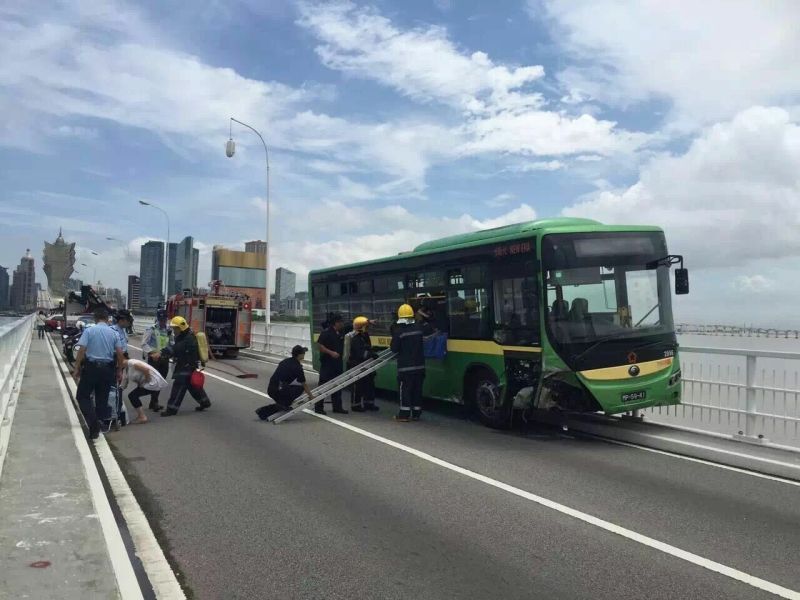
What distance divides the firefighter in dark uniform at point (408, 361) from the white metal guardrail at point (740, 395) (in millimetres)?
3764

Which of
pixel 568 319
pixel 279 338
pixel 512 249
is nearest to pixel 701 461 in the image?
pixel 568 319

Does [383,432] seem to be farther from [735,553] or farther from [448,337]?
[735,553]

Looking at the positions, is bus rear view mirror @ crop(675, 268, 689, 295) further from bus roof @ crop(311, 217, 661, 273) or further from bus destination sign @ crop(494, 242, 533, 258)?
bus destination sign @ crop(494, 242, 533, 258)

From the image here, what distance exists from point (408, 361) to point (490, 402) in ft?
5.06

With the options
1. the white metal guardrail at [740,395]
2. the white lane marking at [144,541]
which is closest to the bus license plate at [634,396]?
the white metal guardrail at [740,395]

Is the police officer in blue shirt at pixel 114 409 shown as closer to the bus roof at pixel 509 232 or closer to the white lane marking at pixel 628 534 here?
the white lane marking at pixel 628 534

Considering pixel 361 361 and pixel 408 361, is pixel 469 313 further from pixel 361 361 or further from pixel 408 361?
pixel 361 361

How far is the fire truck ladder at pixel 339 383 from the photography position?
436 inches

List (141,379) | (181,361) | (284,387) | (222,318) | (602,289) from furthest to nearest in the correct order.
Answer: (222,318), (181,361), (284,387), (141,379), (602,289)

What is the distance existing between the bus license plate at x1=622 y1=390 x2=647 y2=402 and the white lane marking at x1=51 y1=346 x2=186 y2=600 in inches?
246

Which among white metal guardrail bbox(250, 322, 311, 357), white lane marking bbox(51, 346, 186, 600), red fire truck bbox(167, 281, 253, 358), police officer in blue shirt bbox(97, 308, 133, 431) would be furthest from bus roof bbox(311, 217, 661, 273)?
red fire truck bbox(167, 281, 253, 358)

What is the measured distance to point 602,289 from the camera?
31.0ft

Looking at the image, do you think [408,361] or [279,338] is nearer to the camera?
[408,361]

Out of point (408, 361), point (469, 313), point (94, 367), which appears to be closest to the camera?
point (94, 367)
